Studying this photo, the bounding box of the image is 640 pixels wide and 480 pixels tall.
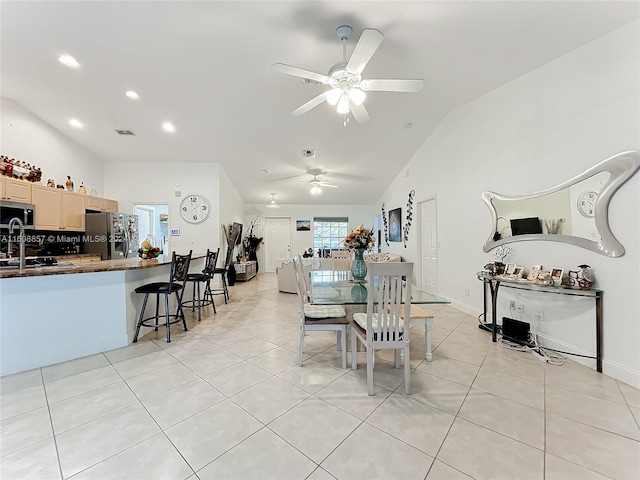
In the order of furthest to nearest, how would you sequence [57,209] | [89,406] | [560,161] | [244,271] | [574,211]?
[244,271] → [57,209] → [560,161] → [574,211] → [89,406]

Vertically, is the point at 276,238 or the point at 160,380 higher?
the point at 276,238

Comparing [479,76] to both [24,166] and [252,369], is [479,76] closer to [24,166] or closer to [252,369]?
[252,369]

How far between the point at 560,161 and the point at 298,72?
275 cm

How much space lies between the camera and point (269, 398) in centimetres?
189

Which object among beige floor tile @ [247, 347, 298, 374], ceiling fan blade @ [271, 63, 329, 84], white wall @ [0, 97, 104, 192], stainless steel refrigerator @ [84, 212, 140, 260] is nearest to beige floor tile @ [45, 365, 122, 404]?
beige floor tile @ [247, 347, 298, 374]

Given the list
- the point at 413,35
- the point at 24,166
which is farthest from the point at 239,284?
the point at 413,35

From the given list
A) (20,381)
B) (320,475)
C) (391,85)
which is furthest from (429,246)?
(20,381)

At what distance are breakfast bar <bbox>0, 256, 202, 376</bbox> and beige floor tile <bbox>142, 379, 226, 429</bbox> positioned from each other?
1295mm

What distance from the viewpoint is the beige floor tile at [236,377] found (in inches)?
79.7

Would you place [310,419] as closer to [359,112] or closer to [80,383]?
[80,383]

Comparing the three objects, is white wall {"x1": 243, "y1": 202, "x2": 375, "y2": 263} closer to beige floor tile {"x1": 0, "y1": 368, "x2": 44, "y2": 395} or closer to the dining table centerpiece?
the dining table centerpiece

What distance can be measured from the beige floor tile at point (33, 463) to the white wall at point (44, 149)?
4.63 m

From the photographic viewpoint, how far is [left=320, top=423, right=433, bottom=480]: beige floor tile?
50.0 inches

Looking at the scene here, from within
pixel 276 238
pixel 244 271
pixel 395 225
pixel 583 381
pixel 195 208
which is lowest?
pixel 583 381
